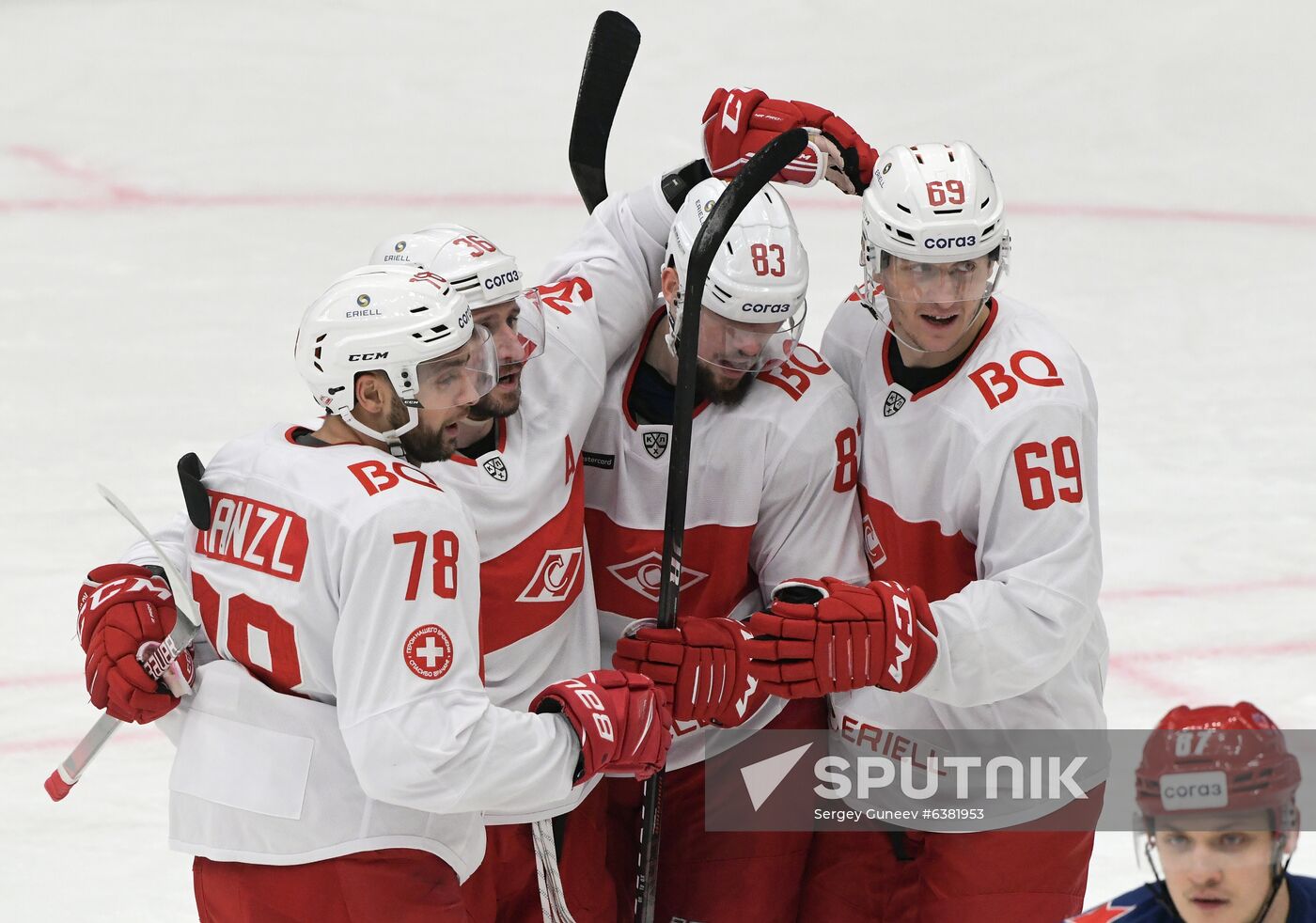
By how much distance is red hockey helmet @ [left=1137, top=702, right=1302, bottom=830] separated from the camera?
161cm

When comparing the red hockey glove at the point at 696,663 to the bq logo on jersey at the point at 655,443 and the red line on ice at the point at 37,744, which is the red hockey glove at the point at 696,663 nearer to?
the bq logo on jersey at the point at 655,443

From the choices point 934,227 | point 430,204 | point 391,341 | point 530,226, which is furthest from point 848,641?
point 430,204

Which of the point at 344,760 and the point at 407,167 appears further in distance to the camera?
the point at 407,167

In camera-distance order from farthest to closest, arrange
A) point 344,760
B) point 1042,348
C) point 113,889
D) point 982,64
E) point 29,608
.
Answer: point 982,64
point 29,608
point 113,889
point 1042,348
point 344,760

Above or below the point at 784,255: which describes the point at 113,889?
below

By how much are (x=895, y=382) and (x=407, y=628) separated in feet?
3.06

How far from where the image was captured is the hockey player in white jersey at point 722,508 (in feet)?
8.60

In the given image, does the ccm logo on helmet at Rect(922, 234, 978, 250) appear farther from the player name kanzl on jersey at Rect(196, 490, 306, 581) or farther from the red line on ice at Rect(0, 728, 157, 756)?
the red line on ice at Rect(0, 728, 157, 756)

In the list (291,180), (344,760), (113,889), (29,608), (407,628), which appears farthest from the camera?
(291,180)

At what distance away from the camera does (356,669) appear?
216 cm

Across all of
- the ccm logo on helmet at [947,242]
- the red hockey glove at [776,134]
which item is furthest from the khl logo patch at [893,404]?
the red hockey glove at [776,134]

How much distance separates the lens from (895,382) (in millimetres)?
2689

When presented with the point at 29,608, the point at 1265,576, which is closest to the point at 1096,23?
the point at 1265,576

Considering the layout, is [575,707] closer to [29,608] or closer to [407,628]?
[407,628]
